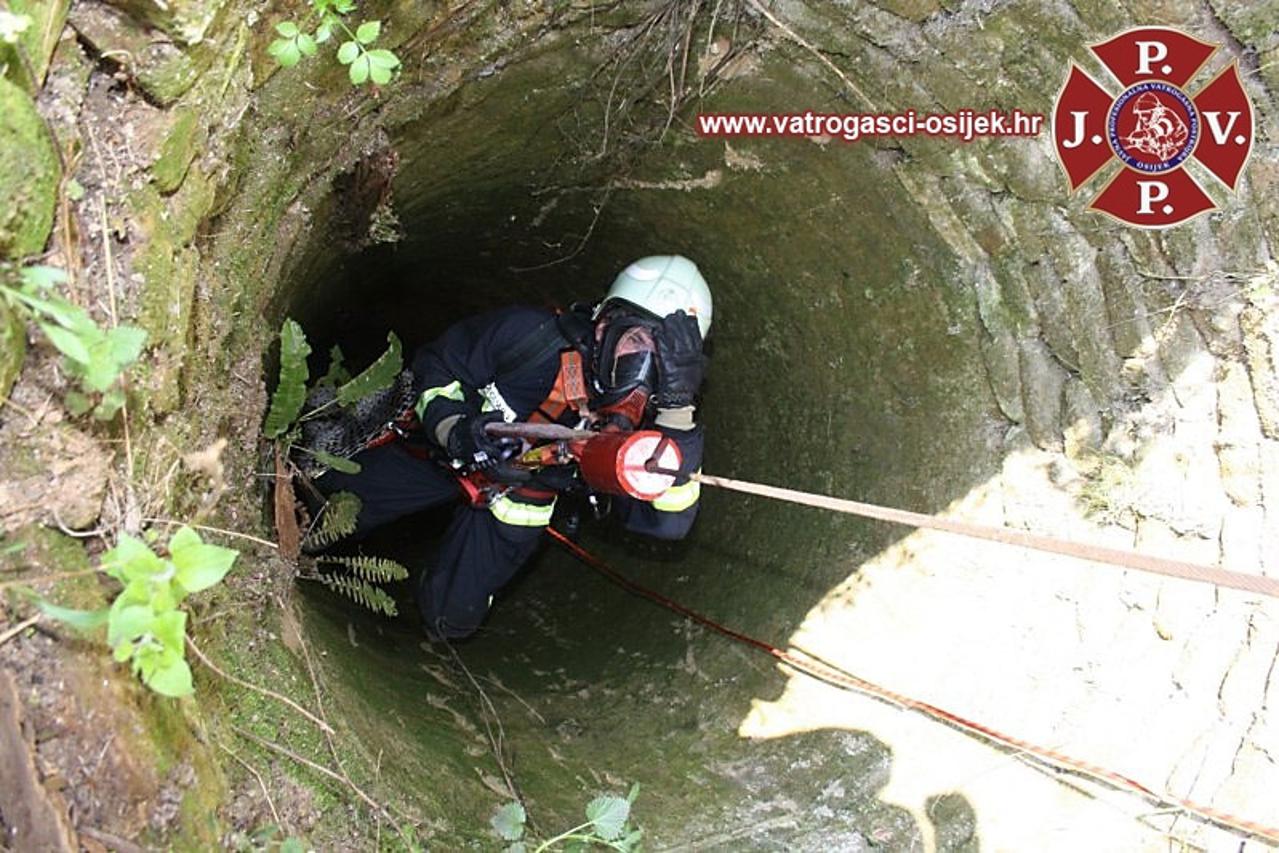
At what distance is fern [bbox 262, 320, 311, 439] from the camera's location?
284 centimetres

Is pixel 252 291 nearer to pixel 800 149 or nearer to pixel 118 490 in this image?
pixel 118 490

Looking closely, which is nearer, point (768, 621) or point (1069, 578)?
point (1069, 578)

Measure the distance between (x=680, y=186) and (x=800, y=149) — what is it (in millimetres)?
636

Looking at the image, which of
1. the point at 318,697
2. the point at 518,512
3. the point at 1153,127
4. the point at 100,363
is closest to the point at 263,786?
the point at 318,697

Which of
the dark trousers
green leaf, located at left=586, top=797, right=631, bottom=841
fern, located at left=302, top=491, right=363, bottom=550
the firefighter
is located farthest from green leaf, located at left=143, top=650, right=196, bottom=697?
the dark trousers

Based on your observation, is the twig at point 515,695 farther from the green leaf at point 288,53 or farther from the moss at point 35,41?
the moss at point 35,41

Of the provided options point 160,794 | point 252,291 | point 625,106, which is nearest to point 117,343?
point 160,794

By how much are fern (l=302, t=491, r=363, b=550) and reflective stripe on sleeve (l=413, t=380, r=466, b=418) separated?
441mm

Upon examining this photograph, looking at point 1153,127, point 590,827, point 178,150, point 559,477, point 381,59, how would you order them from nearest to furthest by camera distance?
1. point 178,150
2. point 381,59
3. point 590,827
4. point 1153,127
5. point 559,477

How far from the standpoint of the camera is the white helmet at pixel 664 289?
12.8 feet

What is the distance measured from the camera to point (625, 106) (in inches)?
148

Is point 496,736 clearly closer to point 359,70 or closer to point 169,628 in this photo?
point 169,628

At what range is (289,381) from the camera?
294 cm

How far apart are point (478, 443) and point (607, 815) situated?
1.55 metres
